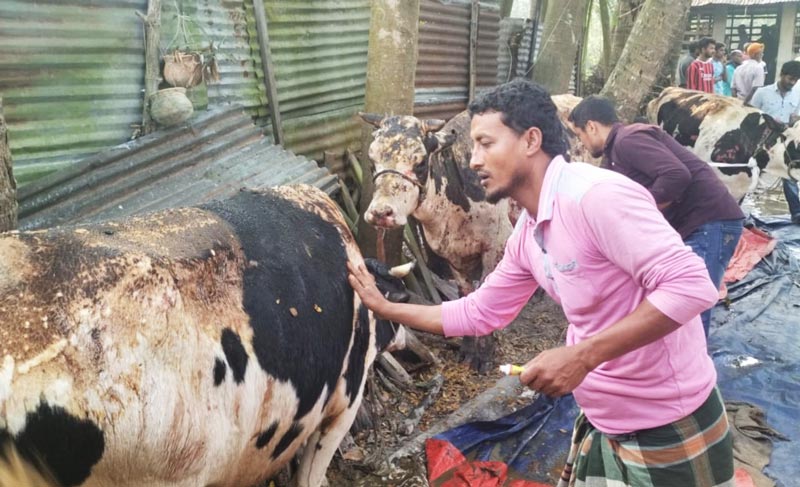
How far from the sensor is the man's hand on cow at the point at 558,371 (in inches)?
76.6

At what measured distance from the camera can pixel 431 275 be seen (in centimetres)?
629

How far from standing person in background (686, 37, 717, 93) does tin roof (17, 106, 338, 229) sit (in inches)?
356

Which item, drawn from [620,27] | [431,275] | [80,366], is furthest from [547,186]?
[620,27]

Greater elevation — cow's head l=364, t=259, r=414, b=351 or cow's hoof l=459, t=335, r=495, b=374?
cow's head l=364, t=259, r=414, b=351

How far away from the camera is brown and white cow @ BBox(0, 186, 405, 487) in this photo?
184 centimetres

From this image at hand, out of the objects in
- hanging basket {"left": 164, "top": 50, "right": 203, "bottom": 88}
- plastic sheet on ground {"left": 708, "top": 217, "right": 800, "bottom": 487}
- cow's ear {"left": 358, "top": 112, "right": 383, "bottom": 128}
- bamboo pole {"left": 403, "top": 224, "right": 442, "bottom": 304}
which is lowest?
plastic sheet on ground {"left": 708, "top": 217, "right": 800, "bottom": 487}

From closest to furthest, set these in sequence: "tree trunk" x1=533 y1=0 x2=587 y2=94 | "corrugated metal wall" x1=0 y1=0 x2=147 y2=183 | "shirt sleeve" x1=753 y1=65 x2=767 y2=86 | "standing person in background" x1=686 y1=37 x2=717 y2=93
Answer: "corrugated metal wall" x1=0 y1=0 x2=147 y2=183 → "tree trunk" x1=533 y1=0 x2=587 y2=94 → "standing person in background" x1=686 y1=37 x2=717 y2=93 → "shirt sleeve" x1=753 y1=65 x2=767 y2=86

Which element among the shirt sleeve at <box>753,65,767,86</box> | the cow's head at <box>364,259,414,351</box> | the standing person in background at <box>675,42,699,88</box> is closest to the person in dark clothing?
the cow's head at <box>364,259,414,351</box>

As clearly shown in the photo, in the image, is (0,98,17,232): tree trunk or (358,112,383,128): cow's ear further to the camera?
(358,112,383,128): cow's ear

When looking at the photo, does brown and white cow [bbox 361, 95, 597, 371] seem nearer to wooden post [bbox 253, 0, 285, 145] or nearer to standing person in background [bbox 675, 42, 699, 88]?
wooden post [bbox 253, 0, 285, 145]

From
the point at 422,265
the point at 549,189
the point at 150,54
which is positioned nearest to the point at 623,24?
the point at 422,265

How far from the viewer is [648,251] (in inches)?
74.0

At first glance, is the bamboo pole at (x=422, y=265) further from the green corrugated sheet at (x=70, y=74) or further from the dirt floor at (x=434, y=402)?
the green corrugated sheet at (x=70, y=74)

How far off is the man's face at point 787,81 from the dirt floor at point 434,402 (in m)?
5.38
